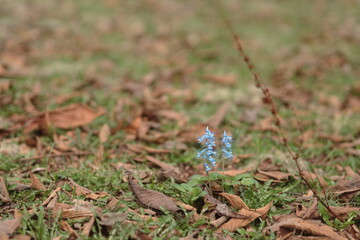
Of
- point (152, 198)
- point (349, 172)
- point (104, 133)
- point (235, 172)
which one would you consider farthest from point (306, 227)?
point (104, 133)

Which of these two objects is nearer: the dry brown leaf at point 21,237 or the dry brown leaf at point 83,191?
the dry brown leaf at point 21,237

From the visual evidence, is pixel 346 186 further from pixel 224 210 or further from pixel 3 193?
pixel 3 193

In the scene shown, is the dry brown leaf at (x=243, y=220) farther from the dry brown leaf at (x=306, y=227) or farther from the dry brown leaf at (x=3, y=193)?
the dry brown leaf at (x=3, y=193)

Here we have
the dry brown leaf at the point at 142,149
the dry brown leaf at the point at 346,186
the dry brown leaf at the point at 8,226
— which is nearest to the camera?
the dry brown leaf at the point at 8,226

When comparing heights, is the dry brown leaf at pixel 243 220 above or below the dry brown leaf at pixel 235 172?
below

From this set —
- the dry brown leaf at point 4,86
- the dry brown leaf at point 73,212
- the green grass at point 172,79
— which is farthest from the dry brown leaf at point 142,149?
the dry brown leaf at point 4,86

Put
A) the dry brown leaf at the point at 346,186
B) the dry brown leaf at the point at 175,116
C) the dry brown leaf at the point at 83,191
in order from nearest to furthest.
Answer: the dry brown leaf at the point at 83,191 < the dry brown leaf at the point at 346,186 < the dry brown leaf at the point at 175,116
